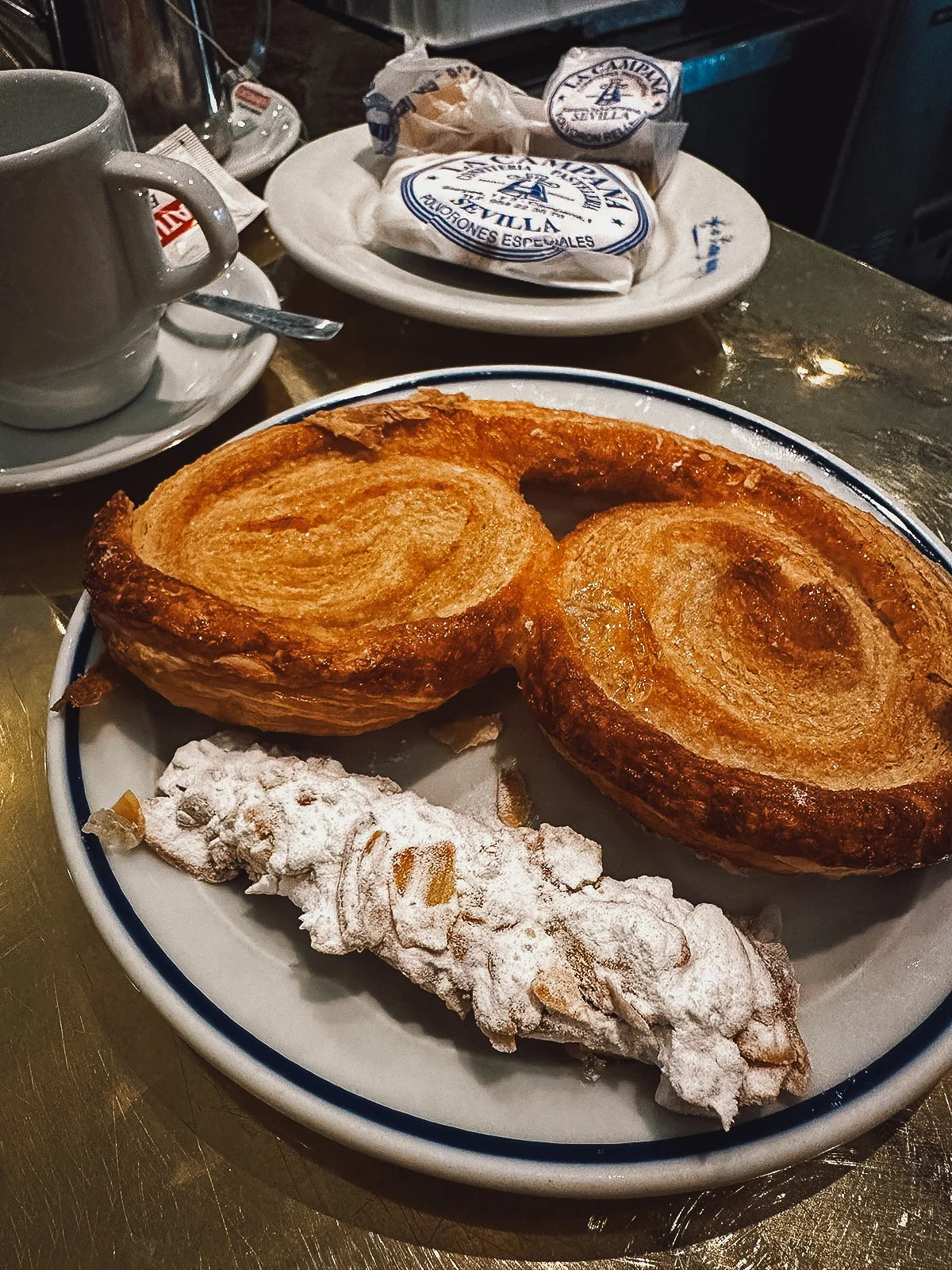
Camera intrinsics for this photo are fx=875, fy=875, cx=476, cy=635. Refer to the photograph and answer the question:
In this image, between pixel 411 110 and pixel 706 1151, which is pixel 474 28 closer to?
pixel 411 110

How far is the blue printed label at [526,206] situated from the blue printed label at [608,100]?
11 cm

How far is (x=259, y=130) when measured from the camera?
2217 millimetres

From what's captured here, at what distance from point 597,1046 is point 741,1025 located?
0.12 m

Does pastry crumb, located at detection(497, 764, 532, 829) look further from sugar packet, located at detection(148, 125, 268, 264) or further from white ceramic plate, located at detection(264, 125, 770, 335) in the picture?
sugar packet, located at detection(148, 125, 268, 264)

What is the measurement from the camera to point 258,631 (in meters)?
0.94

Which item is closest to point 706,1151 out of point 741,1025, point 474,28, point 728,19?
point 741,1025

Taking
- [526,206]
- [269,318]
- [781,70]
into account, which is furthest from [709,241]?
[781,70]

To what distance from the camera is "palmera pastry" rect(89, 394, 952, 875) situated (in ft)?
2.88

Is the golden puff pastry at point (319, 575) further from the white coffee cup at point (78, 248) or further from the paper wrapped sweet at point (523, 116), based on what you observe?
the paper wrapped sweet at point (523, 116)

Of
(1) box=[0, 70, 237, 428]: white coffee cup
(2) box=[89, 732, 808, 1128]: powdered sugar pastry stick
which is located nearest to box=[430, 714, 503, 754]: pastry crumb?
(2) box=[89, 732, 808, 1128]: powdered sugar pastry stick

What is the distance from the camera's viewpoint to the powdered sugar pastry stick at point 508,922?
710 millimetres

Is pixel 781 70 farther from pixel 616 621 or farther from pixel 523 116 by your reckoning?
pixel 616 621

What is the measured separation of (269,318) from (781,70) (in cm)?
263

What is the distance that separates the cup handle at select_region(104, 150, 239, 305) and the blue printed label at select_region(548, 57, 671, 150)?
3.19 ft
